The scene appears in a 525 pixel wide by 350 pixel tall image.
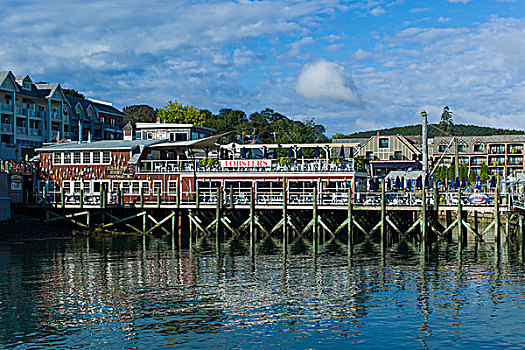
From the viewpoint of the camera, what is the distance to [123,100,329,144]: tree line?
118 metres

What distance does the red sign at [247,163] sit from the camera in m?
57.7

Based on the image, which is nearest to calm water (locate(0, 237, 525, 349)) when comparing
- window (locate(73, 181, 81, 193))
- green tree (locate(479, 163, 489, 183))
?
window (locate(73, 181, 81, 193))

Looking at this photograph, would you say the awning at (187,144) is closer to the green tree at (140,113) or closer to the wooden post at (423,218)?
the wooden post at (423,218)

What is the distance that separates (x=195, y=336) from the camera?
2381 cm

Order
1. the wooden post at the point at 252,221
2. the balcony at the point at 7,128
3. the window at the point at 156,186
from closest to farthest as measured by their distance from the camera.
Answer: the wooden post at the point at 252,221
the window at the point at 156,186
the balcony at the point at 7,128

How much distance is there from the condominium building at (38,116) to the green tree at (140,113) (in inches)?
1173

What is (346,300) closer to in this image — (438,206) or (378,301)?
(378,301)

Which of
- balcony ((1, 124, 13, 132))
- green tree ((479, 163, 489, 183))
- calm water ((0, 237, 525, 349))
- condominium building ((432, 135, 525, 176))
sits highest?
balcony ((1, 124, 13, 132))

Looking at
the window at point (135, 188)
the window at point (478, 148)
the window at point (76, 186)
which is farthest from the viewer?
the window at point (478, 148)

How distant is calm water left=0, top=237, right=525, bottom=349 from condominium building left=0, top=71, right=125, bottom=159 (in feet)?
131

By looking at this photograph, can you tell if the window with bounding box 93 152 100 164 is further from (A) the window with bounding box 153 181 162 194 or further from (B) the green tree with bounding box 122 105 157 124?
(B) the green tree with bounding box 122 105 157 124

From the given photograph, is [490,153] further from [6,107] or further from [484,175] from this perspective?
[6,107]

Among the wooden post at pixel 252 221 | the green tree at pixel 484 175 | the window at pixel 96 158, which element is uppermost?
the window at pixel 96 158

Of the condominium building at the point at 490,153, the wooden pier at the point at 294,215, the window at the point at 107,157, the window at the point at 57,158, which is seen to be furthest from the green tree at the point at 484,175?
the window at the point at 57,158
